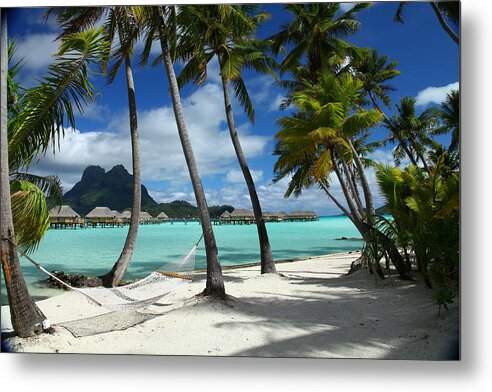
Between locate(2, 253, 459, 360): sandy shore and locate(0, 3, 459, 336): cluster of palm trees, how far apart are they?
0.26 meters

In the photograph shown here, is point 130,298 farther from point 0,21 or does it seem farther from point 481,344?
point 481,344

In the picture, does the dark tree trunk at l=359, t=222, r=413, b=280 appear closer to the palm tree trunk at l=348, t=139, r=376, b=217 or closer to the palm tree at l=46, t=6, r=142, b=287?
the palm tree trunk at l=348, t=139, r=376, b=217

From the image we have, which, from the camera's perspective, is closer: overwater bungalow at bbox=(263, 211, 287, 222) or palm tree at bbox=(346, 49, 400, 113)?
palm tree at bbox=(346, 49, 400, 113)

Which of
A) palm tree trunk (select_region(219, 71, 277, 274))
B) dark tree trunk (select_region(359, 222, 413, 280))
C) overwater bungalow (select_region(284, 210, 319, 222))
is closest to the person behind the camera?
dark tree trunk (select_region(359, 222, 413, 280))

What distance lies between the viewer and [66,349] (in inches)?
98.9

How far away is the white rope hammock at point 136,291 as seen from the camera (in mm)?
2656

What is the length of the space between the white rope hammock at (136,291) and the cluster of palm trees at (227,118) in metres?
0.33

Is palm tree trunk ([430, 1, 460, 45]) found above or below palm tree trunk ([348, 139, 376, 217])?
above

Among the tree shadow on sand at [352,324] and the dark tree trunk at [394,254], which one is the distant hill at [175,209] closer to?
the dark tree trunk at [394,254]

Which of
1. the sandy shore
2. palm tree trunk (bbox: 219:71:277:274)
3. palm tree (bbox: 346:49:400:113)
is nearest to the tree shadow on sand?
the sandy shore

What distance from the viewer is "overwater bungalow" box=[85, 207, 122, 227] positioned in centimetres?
1582

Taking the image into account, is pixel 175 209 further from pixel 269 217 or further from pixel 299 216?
pixel 299 216

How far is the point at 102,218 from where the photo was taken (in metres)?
16.6

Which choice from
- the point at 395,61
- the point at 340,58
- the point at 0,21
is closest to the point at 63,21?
the point at 0,21
